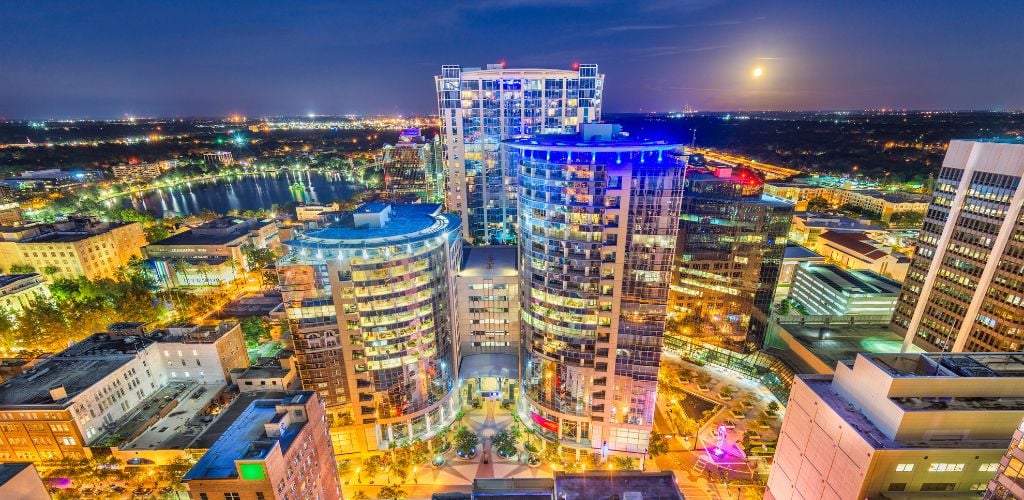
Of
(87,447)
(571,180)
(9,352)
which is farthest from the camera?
(9,352)

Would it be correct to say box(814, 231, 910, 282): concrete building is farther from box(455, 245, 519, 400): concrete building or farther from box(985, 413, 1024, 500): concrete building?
box(985, 413, 1024, 500): concrete building

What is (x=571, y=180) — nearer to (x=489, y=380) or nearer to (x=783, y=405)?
(x=489, y=380)

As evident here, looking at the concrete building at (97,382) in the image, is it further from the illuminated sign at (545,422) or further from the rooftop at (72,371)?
the illuminated sign at (545,422)

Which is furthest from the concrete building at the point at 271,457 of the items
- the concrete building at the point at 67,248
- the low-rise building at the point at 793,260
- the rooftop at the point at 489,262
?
the concrete building at the point at 67,248

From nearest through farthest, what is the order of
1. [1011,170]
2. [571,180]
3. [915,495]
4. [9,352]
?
[915,495] < [571,180] < [1011,170] < [9,352]

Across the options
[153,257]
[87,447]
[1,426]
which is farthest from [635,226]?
[153,257]

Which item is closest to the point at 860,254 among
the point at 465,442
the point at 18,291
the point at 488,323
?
the point at 488,323
